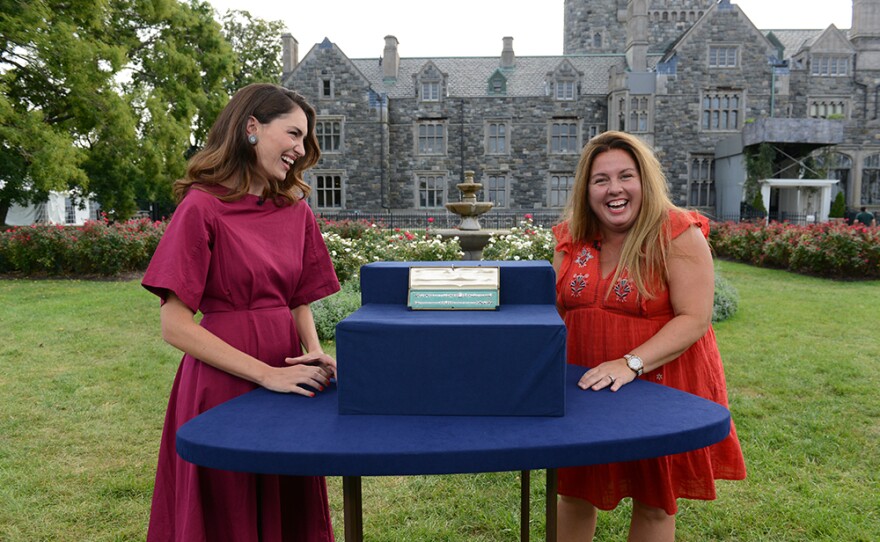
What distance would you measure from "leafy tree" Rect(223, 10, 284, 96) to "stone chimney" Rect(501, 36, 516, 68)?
38.6 ft

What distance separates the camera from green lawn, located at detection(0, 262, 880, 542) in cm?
341

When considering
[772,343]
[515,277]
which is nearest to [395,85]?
[772,343]

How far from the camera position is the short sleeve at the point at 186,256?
1.77 m

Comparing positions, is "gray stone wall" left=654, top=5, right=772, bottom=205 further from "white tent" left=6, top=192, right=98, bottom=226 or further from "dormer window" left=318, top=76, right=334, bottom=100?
"white tent" left=6, top=192, right=98, bottom=226

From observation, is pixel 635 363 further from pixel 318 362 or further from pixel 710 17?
pixel 710 17

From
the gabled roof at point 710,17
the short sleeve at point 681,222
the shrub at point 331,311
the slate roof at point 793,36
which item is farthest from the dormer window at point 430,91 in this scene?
the short sleeve at point 681,222

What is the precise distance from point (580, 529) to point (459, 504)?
1439mm

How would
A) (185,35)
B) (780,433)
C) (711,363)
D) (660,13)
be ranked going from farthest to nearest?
(660,13), (185,35), (780,433), (711,363)

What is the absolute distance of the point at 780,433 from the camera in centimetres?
459

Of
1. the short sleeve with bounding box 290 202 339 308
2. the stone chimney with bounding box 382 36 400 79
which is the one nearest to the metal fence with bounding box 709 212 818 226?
the stone chimney with bounding box 382 36 400 79

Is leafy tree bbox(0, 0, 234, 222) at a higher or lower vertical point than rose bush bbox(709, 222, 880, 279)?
higher

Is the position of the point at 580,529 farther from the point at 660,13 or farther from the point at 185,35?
the point at 660,13

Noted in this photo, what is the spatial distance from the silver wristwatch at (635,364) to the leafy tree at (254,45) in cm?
3175

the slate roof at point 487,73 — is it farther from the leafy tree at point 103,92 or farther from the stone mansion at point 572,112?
the leafy tree at point 103,92
